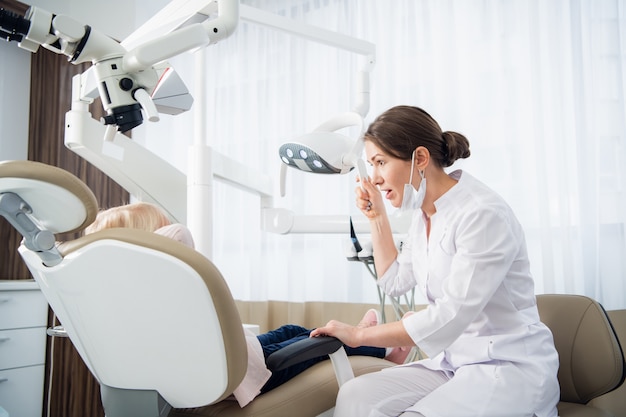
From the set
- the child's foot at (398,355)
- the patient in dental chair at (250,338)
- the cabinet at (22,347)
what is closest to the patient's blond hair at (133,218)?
the patient in dental chair at (250,338)

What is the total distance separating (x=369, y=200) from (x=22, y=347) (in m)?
2.05

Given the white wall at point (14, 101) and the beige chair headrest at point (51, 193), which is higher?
the white wall at point (14, 101)

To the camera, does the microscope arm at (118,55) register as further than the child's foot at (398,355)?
No

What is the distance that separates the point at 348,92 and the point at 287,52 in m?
0.50

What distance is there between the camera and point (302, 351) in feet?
3.79

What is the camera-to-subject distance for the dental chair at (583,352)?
128cm

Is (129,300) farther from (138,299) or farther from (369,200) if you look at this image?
(369,200)

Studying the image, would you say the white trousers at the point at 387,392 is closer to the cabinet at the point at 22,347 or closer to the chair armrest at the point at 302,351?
the chair armrest at the point at 302,351

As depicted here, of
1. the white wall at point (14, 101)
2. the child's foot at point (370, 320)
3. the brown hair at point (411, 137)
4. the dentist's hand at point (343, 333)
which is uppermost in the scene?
the white wall at point (14, 101)

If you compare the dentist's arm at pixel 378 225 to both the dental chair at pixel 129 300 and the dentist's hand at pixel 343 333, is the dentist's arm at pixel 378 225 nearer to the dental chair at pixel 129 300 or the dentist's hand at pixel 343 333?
the dentist's hand at pixel 343 333

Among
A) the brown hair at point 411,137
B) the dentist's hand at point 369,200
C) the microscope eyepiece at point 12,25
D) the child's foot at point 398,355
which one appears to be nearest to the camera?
the microscope eyepiece at point 12,25

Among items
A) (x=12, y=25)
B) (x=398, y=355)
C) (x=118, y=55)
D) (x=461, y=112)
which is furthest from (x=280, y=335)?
(x=461, y=112)

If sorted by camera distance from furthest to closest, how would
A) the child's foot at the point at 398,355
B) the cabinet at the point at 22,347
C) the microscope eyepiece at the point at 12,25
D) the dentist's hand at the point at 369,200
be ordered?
the cabinet at the point at 22,347 → the child's foot at the point at 398,355 → the dentist's hand at the point at 369,200 → the microscope eyepiece at the point at 12,25

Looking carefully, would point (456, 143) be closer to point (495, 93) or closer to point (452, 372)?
point (452, 372)
